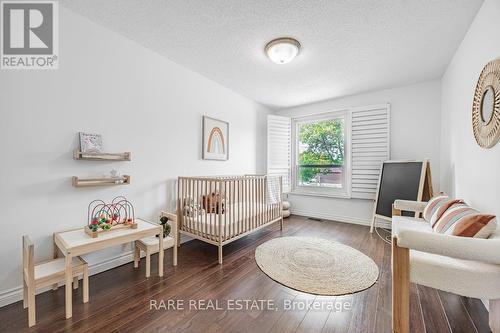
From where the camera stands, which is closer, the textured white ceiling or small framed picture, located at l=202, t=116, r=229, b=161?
the textured white ceiling

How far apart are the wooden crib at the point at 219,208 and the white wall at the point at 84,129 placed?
269 mm

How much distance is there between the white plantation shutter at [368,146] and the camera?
3428 millimetres

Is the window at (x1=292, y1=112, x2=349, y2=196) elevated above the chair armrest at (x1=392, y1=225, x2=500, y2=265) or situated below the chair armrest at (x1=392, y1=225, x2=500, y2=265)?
above

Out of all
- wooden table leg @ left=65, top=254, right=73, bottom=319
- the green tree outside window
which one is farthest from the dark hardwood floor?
the green tree outside window

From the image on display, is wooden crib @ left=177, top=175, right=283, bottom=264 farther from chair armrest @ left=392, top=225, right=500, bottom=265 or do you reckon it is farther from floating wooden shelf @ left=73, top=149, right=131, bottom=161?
chair armrest @ left=392, top=225, right=500, bottom=265

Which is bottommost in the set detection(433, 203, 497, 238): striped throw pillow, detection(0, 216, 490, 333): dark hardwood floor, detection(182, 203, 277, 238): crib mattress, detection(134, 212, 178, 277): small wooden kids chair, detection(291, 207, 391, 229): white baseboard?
detection(0, 216, 490, 333): dark hardwood floor

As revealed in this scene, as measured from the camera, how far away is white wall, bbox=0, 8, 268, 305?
5.10 ft

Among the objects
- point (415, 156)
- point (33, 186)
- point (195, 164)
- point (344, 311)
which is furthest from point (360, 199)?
point (33, 186)

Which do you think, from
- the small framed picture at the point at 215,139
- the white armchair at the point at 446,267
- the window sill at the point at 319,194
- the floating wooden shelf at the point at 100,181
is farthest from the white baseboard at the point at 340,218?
the floating wooden shelf at the point at 100,181

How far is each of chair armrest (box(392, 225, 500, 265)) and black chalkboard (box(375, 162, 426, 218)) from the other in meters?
2.07

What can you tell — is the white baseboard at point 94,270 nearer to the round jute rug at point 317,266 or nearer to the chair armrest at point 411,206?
the round jute rug at point 317,266

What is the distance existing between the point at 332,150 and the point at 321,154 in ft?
0.76

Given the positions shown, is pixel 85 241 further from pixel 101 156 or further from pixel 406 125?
pixel 406 125

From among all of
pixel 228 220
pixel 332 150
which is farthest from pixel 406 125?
pixel 228 220
